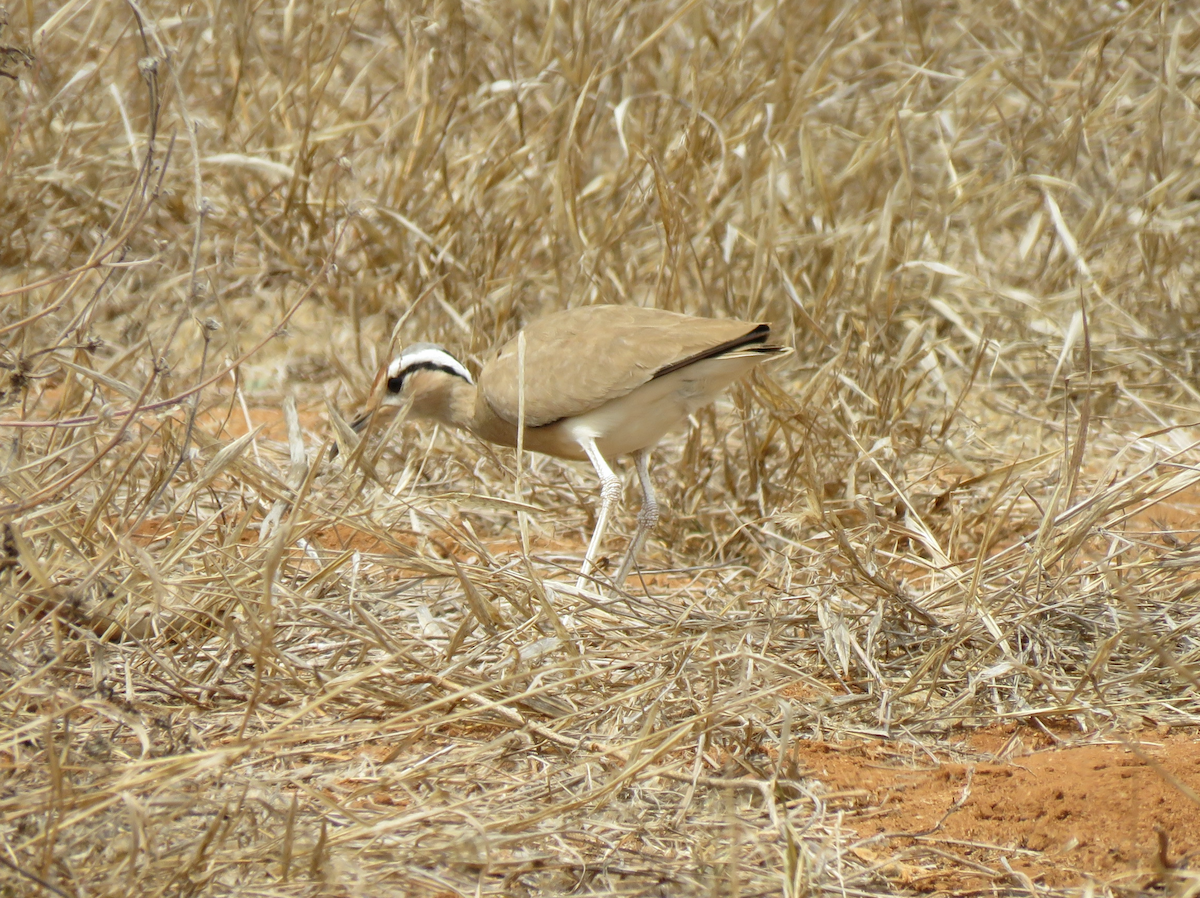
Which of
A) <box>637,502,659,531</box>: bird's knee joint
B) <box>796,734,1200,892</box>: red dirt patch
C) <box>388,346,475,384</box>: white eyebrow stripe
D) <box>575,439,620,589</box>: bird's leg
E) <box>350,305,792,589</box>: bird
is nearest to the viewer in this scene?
<box>796,734,1200,892</box>: red dirt patch

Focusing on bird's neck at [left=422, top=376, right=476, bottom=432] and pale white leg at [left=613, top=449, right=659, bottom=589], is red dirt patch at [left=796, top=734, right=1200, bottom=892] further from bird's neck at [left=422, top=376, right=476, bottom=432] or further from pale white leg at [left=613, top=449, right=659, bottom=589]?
bird's neck at [left=422, top=376, right=476, bottom=432]

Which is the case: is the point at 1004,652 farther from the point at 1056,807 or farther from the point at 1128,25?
the point at 1128,25

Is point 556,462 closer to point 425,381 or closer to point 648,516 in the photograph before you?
point 425,381

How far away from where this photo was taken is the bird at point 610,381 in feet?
13.4

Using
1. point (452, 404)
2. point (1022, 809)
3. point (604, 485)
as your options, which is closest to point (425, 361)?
point (452, 404)

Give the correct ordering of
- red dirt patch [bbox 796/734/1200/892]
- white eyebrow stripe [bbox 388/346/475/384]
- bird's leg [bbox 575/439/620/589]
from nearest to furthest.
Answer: red dirt patch [bbox 796/734/1200/892] → bird's leg [bbox 575/439/620/589] → white eyebrow stripe [bbox 388/346/475/384]

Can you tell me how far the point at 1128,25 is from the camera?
6.83 metres

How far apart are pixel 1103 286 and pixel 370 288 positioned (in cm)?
323

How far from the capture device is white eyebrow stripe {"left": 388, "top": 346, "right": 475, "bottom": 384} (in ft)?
15.3

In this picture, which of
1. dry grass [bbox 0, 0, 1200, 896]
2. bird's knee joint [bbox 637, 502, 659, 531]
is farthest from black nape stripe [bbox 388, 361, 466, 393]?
bird's knee joint [bbox 637, 502, 659, 531]

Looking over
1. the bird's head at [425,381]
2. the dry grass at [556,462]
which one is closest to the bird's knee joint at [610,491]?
the dry grass at [556,462]

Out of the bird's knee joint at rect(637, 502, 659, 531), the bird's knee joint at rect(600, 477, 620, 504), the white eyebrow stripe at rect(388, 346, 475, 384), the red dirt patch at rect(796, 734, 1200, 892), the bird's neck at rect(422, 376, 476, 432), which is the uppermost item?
the white eyebrow stripe at rect(388, 346, 475, 384)

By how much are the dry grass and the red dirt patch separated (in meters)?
0.11

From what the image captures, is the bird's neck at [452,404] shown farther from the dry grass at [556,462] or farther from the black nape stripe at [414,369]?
the dry grass at [556,462]
